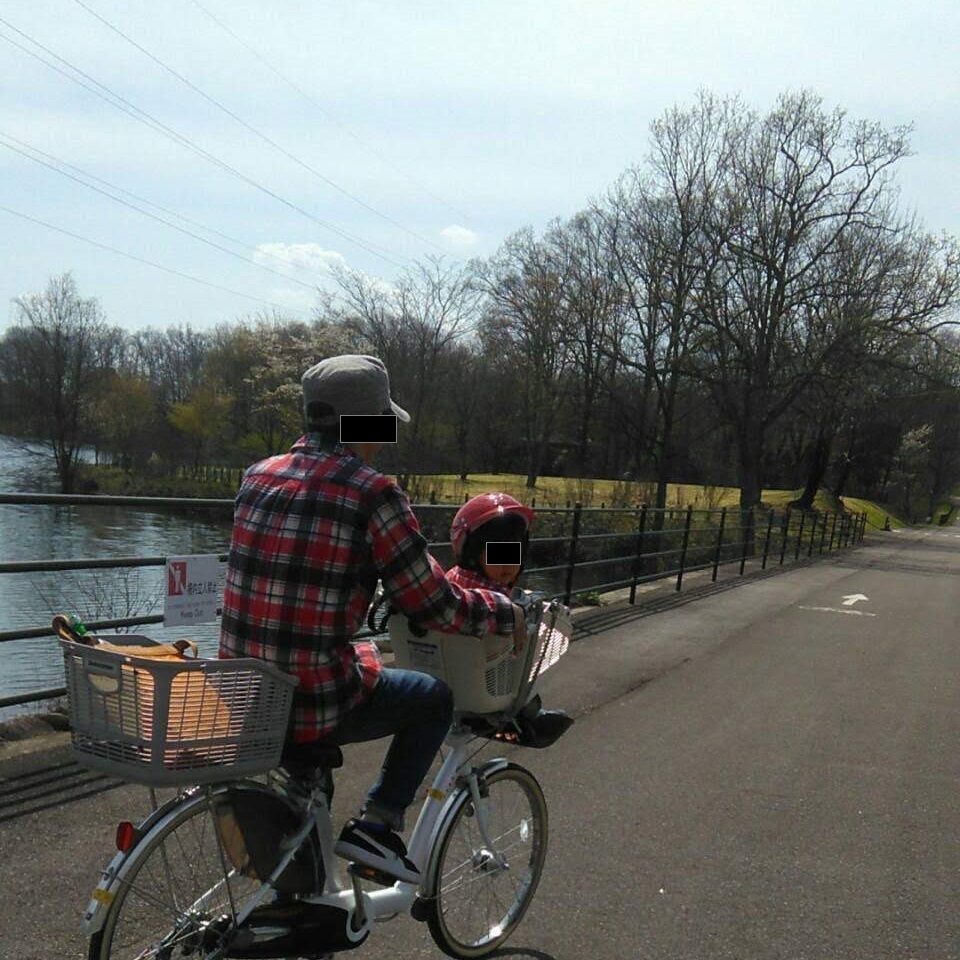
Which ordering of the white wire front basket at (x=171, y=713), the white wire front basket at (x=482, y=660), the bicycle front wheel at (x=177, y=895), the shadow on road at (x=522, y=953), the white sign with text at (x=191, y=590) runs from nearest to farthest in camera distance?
the white wire front basket at (x=171, y=713) → the bicycle front wheel at (x=177, y=895) → the white wire front basket at (x=482, y=660) → the shadow on road at (x=522, y=953) → the white sign with text at (x=191, y=590)

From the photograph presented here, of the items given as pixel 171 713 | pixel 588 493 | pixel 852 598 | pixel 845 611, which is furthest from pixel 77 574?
pixel 588 493

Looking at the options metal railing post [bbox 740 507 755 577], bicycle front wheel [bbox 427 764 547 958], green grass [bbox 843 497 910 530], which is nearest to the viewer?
bicycle front wheel [bbox 427 764 547 958]

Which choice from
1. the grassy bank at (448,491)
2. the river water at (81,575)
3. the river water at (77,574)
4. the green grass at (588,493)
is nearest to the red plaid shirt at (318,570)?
the river water at (81,575)

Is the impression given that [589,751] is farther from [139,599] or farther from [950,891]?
[139,599]

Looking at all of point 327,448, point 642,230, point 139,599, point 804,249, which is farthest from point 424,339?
point 327,448

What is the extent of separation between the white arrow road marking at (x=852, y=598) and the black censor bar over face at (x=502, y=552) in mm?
12200

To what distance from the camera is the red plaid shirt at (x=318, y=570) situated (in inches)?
88.9

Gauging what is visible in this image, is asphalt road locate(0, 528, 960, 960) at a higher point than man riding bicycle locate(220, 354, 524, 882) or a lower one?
lower

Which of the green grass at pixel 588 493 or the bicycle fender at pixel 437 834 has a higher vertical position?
the bicycle fender at pixel 437 834

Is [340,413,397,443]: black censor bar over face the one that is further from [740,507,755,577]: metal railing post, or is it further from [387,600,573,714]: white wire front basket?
[740,507,755,577]: metal railing post

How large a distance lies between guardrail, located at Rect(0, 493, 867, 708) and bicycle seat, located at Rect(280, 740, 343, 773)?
190cm

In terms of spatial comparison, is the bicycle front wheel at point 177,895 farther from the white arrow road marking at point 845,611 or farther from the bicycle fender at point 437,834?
the white arrow road marking at point 845,611

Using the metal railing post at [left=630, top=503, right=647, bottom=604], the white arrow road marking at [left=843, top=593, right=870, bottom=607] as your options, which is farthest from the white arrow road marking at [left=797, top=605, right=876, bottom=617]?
the metal railing post at [left=630, top=503, right=647, bottom=604]

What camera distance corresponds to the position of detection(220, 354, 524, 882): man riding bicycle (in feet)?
7.41
